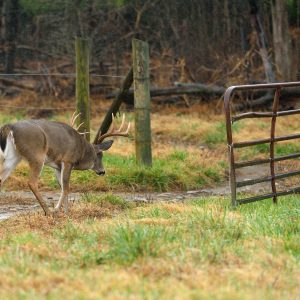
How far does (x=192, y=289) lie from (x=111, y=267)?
791mm

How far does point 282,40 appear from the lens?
20.0 m

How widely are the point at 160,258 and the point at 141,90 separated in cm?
620

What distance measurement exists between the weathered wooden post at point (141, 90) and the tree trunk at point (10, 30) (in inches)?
438

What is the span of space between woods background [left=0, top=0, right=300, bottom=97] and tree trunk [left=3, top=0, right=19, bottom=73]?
1.1 inches

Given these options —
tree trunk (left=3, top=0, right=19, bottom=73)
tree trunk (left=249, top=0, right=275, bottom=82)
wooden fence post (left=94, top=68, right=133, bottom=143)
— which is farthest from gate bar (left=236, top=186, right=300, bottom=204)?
tree trunk (left=3, top=0, right=19, bottom=73)

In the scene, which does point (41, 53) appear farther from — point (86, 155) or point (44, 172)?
point (86, 155)

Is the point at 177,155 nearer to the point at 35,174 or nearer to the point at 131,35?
the point at 35,174

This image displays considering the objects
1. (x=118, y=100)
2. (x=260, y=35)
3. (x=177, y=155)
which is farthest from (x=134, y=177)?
(x=260, y=35)

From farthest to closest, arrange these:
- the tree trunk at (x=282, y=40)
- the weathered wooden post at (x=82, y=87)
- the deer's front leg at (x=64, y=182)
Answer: the tree trunk at (x=282, y=40)
the weathered wooden post at (x=82, y=87)
the deer's front leg at (x=64, y=182)

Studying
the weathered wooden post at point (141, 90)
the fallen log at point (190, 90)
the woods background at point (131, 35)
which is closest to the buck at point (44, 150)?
the weathered wooden post at point (141, 90)

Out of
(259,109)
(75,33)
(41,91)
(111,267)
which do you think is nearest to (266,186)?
(259,109)

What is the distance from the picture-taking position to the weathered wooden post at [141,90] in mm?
12031

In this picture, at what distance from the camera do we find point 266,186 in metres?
13.2

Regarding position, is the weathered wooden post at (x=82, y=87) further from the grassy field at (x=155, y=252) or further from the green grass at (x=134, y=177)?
the grassy field at (x=155, y=252)
